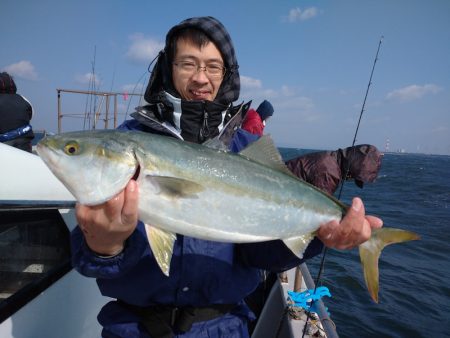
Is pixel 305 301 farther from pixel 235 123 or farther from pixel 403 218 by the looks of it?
pixel 403 218

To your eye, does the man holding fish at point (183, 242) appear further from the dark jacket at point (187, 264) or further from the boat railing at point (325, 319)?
the boat railing at point (325, 319)

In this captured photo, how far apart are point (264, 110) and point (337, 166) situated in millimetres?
4795

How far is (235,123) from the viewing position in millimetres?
3273

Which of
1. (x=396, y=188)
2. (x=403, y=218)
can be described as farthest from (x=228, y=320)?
(x=396, y=188)

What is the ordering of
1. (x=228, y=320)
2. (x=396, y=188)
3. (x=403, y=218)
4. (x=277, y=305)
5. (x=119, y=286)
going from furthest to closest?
(x=396, y=188) → (x=403, y=218) → (x=277, y=305) → (x=228, y=320) → (x=119, y=286)

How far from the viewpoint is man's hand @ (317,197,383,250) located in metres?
2.62

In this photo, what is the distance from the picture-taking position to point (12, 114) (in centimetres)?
732

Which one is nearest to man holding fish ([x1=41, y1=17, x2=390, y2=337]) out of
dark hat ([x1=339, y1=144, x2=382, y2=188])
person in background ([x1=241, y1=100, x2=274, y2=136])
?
dark hat ([x1=339, y1=144, x2=382, y2=188])

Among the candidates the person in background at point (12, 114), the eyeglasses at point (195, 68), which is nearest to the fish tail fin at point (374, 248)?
the eyeglasses at point (195, 68)

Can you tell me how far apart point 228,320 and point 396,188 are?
37193mm

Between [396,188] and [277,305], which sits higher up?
[277,305]

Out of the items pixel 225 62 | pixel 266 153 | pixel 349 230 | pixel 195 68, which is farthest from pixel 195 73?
pixel 349 230

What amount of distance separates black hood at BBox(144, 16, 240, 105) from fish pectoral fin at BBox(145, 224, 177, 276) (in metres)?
1.44

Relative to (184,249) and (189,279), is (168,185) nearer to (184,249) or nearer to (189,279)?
(184,249)
